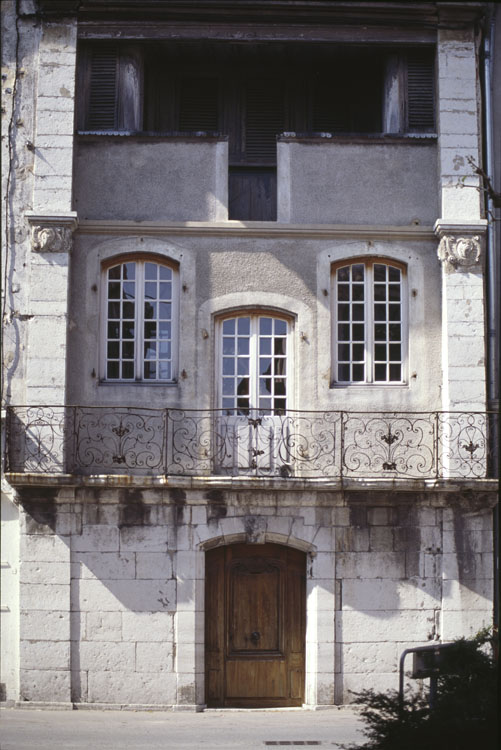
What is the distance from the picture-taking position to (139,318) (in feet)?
53.7

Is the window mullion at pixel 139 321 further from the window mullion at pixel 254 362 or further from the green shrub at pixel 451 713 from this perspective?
the green shrub at pixel 451 713

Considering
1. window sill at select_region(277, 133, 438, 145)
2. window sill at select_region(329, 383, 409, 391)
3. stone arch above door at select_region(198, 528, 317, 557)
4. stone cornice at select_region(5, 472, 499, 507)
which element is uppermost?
window sill at select_region(277, 133, 438, 145)

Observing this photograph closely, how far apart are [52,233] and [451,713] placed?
8.84 metres

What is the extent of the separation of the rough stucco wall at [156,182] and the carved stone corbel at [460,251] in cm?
298

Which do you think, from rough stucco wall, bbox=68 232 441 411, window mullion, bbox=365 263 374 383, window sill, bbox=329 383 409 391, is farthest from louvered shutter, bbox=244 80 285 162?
window sill, bbox=329 383 409 391

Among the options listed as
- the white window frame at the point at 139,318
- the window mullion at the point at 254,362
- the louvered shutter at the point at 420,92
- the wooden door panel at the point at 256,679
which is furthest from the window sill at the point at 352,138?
the wooden door panel at the point at 256,679

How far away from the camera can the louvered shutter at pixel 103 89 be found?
16734mm

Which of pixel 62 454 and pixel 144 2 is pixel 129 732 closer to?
pixel 62 454

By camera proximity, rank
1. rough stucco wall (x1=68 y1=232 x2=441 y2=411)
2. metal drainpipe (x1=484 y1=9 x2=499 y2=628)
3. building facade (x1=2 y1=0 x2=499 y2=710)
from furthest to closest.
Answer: rough stucco wall (x1=68 y1=232 x2=441 y2=411)
metal drainpipe (x1=484 y1=9 x2=499 y2=628)
building facade (x1=2 y1=0 x2=499 y2=710)

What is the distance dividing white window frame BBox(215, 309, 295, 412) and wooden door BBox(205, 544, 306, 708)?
6.36 ft

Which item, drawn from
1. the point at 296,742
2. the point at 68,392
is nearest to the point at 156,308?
the point at 68,392

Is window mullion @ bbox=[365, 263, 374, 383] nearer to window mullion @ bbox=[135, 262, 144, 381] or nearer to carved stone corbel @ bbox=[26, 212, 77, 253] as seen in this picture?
window mullion @ bbox=[135, 262, 144, 381]

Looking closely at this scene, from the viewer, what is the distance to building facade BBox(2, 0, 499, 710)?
15531mm

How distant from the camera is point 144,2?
1647 cm
